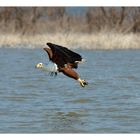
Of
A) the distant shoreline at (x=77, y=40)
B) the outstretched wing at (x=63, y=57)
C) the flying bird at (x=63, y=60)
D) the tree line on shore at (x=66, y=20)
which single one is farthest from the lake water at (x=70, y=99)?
the tree line on shore at (x=66, y=20)

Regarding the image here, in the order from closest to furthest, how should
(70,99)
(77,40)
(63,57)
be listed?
(63,57) → (70,99) → (77,40)

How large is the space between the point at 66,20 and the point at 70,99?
10163 mm

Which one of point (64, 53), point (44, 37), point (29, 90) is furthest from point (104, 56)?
point (64, 53)

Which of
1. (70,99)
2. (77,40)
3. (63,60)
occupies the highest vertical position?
(77,40)

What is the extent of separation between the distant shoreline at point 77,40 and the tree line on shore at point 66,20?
1.84ft

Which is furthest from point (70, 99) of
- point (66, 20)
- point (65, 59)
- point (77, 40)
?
point (66, 20)

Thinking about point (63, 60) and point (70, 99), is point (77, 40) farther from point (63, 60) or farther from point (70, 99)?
point (63, 60)

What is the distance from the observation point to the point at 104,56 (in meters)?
16.3

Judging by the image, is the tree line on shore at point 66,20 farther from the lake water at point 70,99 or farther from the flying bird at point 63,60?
the flying bird at point 63,60

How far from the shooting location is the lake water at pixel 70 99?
27.2ft

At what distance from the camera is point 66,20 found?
65.9 feet

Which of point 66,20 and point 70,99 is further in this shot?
point 66,20

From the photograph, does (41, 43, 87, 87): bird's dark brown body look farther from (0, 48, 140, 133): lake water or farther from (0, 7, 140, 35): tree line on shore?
(0, 7, 140, 35): tree line on shore

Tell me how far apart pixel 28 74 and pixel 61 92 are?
2.59 meters
